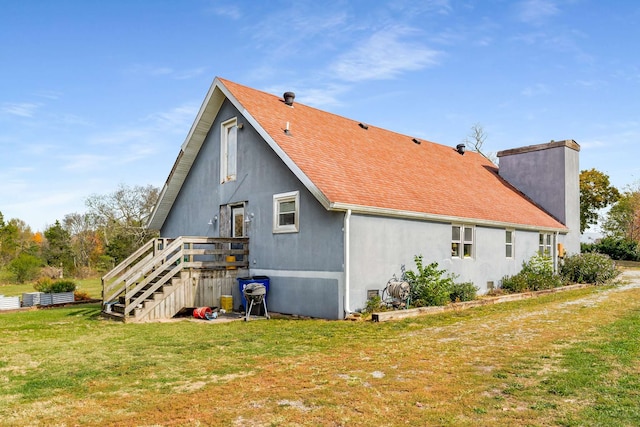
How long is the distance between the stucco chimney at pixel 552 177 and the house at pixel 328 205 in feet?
8.08

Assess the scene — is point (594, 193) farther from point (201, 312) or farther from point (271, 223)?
point (201, 312)

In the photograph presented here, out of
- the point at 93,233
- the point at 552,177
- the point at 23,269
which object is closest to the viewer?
the point at 552,177

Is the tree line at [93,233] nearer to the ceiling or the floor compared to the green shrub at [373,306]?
nearer to the ceiling

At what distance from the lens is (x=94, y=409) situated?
17.5 ft

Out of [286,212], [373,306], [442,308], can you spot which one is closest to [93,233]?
[286,212]

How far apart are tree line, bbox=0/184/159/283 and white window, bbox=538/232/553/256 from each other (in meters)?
29.6

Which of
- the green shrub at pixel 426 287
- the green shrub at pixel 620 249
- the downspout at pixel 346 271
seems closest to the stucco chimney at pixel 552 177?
the green shrub at pixel 426 287

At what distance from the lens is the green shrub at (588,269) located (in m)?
22.5

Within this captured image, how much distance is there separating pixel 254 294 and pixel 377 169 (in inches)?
250

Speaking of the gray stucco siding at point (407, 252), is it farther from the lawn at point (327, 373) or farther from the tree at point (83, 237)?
the tree at point (83, 237)

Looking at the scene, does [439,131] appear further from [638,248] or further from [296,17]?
[296,17]

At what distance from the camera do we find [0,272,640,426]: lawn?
16.5ft

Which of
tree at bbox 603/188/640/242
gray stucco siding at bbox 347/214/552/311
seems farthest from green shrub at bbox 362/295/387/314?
tree at bbox 603/188/640/242

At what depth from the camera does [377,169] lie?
53.0 ft
